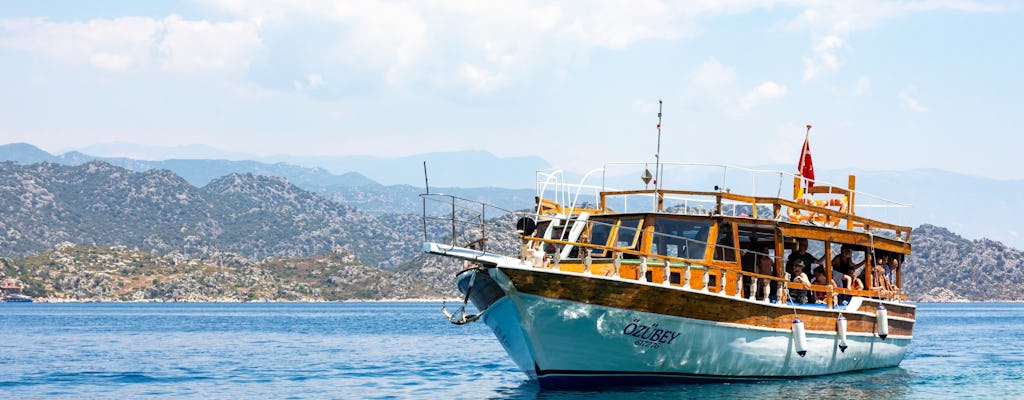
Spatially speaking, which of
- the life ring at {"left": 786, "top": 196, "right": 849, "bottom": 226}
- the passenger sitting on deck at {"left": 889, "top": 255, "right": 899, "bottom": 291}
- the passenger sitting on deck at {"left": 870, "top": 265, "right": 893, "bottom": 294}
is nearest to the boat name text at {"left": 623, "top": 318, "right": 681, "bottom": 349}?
the life ring at {"left": 786, "top": 196, "right": 849, "bottom": 226}

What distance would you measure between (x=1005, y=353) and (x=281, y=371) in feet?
98.0

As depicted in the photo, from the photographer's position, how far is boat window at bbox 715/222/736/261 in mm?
27047

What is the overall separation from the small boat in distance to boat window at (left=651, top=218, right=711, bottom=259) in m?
0.02

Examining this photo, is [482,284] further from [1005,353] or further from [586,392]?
[1005,353]

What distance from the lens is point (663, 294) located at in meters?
24.8

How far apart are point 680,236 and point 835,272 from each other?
8.68m

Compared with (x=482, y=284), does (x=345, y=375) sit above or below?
below

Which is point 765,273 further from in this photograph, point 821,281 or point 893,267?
point 893,267

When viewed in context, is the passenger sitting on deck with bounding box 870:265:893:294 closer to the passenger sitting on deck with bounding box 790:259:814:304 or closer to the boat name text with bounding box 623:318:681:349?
the passenger sitting on deck with bounding box 790:259:814:304

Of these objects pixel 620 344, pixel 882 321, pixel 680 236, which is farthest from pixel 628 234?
pixel 882 321

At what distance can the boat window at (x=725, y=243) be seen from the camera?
2705 cm

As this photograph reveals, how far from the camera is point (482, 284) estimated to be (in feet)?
84.1

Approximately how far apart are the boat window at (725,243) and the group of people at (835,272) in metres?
0.99

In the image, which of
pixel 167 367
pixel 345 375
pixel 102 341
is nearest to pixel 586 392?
pixel 345 375
